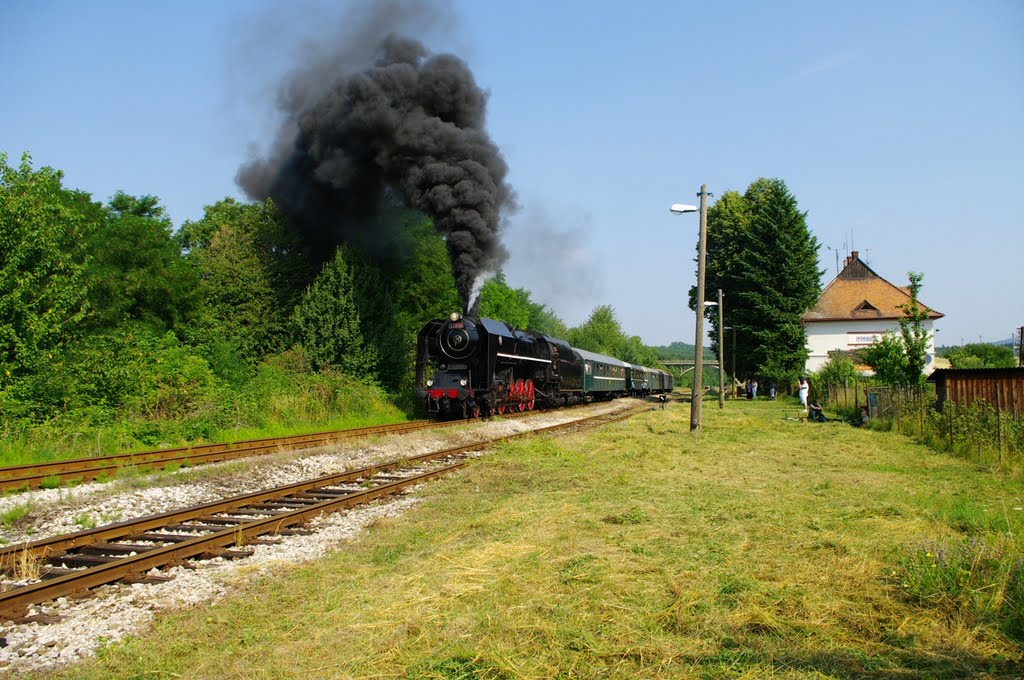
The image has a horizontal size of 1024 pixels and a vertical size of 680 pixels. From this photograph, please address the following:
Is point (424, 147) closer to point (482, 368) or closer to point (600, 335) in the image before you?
point (482, 368)

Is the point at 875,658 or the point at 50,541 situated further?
the point at 50,541

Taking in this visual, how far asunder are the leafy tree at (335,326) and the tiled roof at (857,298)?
109 ft

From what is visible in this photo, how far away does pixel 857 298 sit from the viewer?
4881 centimetres

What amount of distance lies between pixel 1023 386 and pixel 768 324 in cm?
2928

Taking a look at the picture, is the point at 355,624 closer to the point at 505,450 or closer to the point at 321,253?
the point at 505,450

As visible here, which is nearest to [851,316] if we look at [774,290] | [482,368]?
[774,290]

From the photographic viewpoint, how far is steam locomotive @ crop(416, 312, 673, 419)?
19.4 meters

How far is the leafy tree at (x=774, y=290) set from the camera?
4122 centimetres

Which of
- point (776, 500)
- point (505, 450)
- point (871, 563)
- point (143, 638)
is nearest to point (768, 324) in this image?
point (505, 450)

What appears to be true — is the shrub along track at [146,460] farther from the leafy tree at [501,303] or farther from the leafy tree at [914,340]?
the leafy tree at [501,303]

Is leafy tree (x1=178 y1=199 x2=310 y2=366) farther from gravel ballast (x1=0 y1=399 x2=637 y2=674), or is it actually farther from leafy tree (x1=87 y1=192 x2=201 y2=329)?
gravel ballast (x1=0 y1=399 x2=637 y2=674)

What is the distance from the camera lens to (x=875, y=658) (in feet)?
11.2

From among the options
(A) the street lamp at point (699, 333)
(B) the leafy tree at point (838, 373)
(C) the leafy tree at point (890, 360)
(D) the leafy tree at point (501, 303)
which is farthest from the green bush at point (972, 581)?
(D) the leafy tree at point (501, 303)

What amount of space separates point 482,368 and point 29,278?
11.1 metres
